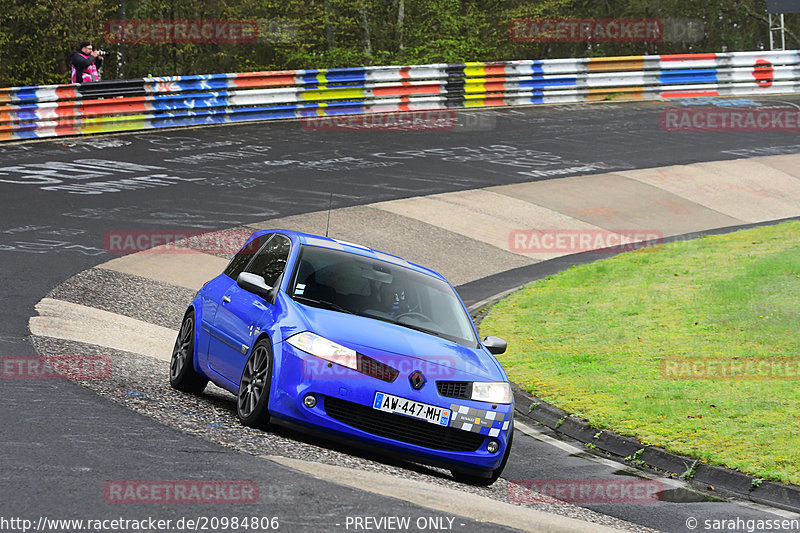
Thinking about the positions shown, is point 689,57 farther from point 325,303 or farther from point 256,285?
point 256,285

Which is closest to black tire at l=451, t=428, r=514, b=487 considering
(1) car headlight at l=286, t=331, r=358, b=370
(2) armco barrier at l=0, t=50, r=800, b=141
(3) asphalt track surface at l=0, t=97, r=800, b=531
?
(3) asphalt track surface at l=0, t=97, r=800, b=531

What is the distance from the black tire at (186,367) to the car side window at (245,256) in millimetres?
543

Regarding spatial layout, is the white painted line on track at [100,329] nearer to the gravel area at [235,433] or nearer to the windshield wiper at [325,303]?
the gravel area at [235,433]

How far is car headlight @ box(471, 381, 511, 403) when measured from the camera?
7.78 m

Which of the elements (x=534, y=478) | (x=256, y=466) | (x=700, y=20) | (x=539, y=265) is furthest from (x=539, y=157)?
(x=700, y=20)

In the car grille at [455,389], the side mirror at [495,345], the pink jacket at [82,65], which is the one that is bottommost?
the car grille at [455,389]

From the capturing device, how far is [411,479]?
24.6 feet

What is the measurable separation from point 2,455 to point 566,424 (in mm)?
5570

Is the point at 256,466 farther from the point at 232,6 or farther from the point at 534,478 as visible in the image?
the point at 232,6

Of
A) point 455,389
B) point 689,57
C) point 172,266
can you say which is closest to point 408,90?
point 689,57

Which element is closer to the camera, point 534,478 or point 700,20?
point 534,478

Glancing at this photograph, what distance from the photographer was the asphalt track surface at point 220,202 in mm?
6418

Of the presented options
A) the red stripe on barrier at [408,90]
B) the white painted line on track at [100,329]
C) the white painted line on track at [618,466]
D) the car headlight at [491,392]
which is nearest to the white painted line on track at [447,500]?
the car headlight at [491,392]

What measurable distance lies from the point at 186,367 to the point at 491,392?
301 centimetres
